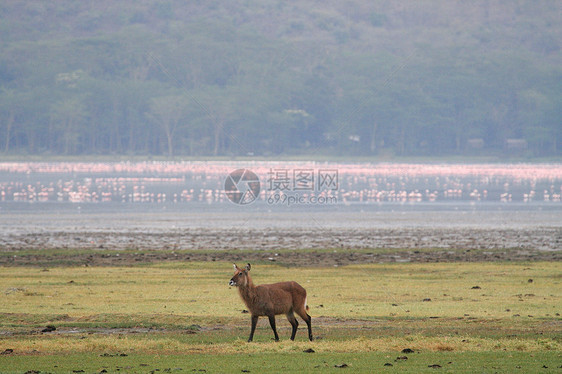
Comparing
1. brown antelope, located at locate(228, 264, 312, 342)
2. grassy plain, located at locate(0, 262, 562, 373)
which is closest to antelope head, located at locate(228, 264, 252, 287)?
brown antelope, located at locate(228, 264, 312, 342)

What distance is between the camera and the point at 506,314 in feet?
63.2

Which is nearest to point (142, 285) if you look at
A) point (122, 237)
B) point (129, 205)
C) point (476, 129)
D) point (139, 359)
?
point (139, 359)

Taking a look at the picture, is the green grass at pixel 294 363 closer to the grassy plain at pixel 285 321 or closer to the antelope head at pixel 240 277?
the grassy plain at pixel 285 321

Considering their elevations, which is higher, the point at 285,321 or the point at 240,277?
the point at 240,277

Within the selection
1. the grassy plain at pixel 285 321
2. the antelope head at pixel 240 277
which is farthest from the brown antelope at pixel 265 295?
the grassy plain at pixel 285 321

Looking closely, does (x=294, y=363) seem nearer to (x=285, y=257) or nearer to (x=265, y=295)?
(x=265, y=295)

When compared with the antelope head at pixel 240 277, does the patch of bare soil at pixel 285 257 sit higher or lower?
lower

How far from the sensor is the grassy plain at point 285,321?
13.6m

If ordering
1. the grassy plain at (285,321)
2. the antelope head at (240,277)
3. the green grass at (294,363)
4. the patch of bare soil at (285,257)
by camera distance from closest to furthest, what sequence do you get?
the green grass at (294,363)
the grassy plain at (285,321)
the antelope head at (240,277)
the patch of bare soil at (285,257)

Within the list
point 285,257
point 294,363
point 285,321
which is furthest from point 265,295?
point 285,257

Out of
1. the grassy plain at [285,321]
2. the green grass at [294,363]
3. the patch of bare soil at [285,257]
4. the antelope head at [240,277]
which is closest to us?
the green grass at [294,363]

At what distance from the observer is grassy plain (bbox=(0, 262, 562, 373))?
13.6 metres

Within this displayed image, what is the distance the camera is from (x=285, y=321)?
18.9 m

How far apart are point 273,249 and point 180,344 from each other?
20559 millimetres
